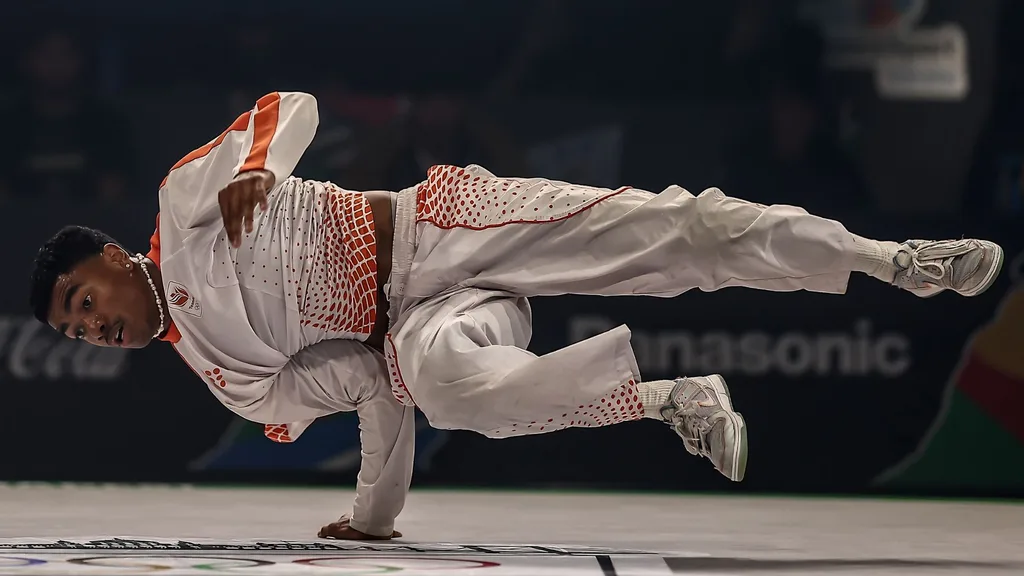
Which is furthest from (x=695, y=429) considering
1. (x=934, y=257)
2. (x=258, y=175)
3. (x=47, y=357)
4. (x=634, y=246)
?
(x=47, y=357)

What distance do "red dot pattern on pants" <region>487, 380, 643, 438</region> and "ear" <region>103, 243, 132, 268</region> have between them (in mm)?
886

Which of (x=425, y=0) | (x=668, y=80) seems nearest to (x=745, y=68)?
(x=668, y=80)

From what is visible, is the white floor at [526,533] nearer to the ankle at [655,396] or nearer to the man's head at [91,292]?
the ankle at [655,396]

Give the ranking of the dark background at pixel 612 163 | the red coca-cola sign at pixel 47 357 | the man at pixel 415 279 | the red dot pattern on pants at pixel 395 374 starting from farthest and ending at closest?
the red coca-cola sign at pixel 47 357 → the dark background at pixel 612 163 → the red dot pattern on pants at pixel 395 374 → the man at pixel 415 279

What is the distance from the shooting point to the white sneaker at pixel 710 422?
7.63 ft

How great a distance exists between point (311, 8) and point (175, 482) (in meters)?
1.88

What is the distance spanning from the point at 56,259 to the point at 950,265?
6.16ft

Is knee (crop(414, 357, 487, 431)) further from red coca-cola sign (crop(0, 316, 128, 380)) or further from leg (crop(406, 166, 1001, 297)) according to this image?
red coca-cola sign (crop(0, 316, 128, 380))

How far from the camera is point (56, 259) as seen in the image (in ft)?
8.45

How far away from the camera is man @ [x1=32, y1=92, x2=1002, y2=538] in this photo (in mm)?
2436

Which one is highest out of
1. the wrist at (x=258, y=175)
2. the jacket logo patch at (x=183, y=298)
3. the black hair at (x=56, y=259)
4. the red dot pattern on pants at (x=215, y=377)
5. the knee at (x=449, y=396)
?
the wrist at (x=258, y=175)

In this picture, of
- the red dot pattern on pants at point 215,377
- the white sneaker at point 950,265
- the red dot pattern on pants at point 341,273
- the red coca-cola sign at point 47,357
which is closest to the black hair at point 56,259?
the red dot pattern on pants at point 215,377

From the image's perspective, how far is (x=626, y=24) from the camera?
4.55 metres

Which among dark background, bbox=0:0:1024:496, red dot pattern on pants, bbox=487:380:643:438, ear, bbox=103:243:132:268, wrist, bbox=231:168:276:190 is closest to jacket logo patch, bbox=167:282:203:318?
ear, bbox=103:243:132:268
